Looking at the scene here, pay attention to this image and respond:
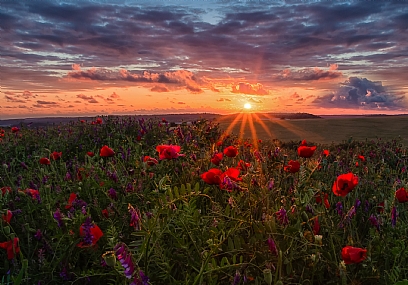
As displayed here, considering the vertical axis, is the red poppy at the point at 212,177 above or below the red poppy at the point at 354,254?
above

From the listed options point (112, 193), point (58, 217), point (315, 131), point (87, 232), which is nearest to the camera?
point (87, 232)

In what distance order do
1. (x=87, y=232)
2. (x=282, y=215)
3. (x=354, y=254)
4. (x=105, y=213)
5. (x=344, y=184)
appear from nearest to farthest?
(x=354, y=254) → (x=282, y=215) → (x=87, y=232) → (x=344, y=184) → (x=105, y=213)

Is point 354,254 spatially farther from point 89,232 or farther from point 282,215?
point 89,232

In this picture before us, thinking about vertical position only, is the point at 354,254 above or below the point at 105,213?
above

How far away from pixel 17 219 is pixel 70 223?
3.21 feet

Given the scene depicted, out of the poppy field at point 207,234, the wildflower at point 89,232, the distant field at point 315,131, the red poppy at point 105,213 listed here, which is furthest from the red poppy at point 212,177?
the distant field at point 315,131

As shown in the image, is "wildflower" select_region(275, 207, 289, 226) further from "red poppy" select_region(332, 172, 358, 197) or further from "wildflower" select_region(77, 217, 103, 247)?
"wildflower" select_region(77, 217, 103, 247)

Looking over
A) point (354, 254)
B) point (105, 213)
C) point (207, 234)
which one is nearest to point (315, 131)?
point (105, 213)

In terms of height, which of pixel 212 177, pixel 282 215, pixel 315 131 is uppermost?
pixel 212 177

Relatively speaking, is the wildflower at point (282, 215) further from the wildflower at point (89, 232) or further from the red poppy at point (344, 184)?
the wildflower at point (89, 232)

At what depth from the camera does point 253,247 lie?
2.04m

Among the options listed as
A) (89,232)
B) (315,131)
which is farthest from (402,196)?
(315,131)

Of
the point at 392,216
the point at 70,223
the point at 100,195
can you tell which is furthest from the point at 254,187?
the point at 100,195

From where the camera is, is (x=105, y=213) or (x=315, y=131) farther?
(x=315, y=131)
